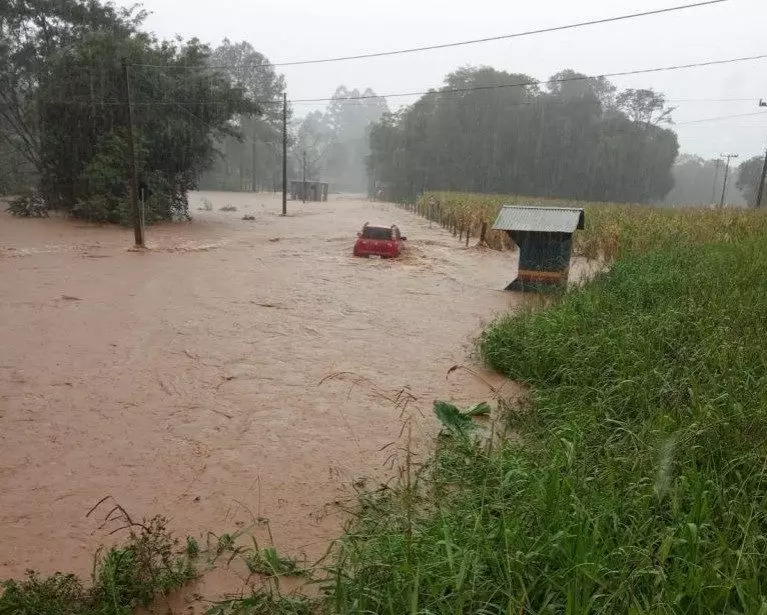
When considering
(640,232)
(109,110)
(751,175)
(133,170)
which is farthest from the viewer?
(751,175)

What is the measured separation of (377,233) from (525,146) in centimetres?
4467

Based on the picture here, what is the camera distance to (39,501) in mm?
3996

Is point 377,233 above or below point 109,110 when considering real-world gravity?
below

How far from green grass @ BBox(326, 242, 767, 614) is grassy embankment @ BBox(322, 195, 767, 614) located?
12 mm

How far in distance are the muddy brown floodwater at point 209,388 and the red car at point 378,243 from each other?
7.18 feet

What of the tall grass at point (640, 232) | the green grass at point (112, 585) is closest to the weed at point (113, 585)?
the green grass at point (112, 585)

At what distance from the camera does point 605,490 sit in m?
3.51

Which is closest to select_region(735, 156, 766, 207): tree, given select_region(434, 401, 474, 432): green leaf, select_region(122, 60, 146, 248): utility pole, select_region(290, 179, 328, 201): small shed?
select_region(290, 179, 328, 201): small shed

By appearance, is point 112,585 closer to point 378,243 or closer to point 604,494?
point 604,494

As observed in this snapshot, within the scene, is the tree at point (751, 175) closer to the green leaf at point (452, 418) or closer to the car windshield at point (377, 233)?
the car windshield at point (377, 233)

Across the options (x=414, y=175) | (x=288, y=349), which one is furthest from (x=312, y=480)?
(x=414, y=175)

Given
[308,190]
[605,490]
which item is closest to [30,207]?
[605,490]

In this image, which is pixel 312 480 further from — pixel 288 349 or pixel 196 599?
pixel 288 349

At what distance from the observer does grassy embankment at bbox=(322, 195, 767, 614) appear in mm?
2641
